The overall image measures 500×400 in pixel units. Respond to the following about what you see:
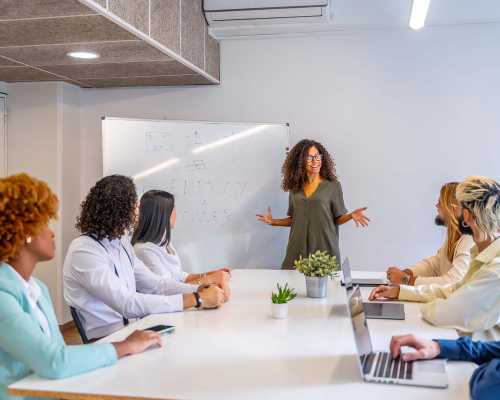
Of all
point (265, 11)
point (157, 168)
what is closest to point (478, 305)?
point (265, 11)

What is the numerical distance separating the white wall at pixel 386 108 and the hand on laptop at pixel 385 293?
204cm

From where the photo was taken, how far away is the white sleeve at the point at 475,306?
1.87m

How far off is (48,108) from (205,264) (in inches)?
73.4

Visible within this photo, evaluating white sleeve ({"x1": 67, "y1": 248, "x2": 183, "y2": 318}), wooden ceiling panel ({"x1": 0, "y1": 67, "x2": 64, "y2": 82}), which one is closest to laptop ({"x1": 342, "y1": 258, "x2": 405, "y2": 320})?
white sleeve ({"x1": 67, "y1": 248, "x2": 183, "y2": 318})

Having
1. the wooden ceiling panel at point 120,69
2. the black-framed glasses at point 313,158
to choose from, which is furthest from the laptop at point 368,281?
the wooden ceiling panel at point 120,69

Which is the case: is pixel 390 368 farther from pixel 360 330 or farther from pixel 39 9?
pixel 39 9

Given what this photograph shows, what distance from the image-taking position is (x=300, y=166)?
13.7 feet

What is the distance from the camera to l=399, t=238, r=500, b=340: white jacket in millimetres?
1875

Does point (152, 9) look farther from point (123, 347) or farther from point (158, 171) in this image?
point (123, 347)

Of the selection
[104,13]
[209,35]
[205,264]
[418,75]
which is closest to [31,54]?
[104,13]

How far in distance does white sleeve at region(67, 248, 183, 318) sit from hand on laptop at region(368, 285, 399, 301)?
0.86 meters

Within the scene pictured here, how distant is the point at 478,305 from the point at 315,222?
2.13m

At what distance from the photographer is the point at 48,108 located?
460cm

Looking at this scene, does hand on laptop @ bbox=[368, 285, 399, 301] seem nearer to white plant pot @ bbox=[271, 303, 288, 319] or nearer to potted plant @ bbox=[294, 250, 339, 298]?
potted plant @ bbox=[294, 250, 339, 298]
